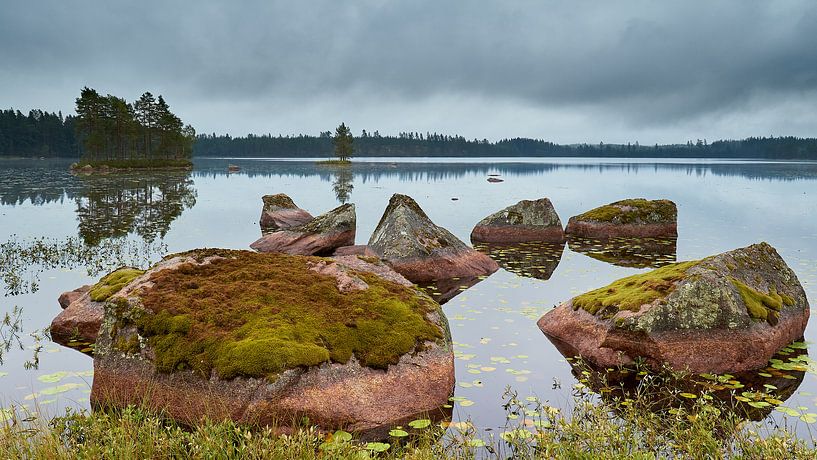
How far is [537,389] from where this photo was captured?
882 cm

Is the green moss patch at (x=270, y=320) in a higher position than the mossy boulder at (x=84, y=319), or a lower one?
higher

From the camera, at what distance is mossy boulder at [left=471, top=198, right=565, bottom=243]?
2506 cm

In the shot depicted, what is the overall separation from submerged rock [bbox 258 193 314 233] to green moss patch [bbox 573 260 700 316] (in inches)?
767

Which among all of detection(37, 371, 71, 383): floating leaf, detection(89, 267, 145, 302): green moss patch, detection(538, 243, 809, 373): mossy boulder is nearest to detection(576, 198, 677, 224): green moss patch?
detection(538, 243, 809, 373): mossy boulder

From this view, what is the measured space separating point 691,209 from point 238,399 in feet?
133

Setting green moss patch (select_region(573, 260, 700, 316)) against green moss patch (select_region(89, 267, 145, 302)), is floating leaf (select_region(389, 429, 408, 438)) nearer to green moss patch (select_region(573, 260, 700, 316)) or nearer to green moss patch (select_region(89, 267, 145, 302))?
green moss patch (select_region(573, 260, 700, 316))

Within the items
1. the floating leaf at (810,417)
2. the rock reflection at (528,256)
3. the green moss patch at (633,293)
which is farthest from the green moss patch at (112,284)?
the floating leaf at (810,417)

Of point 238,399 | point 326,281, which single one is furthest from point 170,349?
point 326,281

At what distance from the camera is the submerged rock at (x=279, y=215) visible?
1139 inches

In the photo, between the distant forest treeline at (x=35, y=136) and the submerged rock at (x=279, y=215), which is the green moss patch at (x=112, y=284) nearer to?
the submerged rock at (x=279, y=215)

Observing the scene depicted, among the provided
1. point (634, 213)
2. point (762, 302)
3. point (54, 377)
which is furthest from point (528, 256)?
point (54, 377)

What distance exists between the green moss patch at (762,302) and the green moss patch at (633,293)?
106 centimetres

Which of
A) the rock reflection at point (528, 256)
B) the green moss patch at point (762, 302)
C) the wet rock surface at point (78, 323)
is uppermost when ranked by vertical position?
the green moss patch at point (762, 302)

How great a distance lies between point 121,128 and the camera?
101 m
